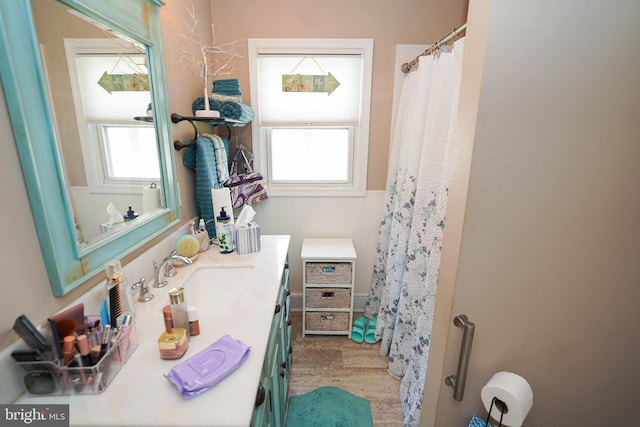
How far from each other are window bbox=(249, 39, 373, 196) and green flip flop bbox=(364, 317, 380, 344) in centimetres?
110

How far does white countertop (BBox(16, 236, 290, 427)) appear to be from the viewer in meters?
0.67

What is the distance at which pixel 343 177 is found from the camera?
2434 mm

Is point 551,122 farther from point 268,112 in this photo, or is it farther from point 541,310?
point 268,112

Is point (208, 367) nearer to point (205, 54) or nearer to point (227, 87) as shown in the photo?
point (227, 87)

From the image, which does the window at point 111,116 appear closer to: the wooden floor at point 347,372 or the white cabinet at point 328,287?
the white cabinet at point 328,287

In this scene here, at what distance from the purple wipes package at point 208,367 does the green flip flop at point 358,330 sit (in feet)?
5.24

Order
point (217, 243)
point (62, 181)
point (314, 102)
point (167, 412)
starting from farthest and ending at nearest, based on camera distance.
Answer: point (314, 102) → point (217, 243) → point (62, 181) → point (167, 412)

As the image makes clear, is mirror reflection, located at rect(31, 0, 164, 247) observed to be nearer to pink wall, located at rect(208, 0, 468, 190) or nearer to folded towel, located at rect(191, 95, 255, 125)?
folded towel, located at rect(191, 95, 255, 125)

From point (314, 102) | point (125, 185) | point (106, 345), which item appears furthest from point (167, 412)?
point (314, 102)

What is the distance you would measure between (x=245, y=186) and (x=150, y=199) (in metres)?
0.87

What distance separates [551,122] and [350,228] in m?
1.84

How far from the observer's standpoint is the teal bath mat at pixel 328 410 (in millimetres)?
1616

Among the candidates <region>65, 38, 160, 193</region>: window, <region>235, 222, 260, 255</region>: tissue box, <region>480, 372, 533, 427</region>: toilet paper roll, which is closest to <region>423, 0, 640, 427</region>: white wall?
<region>480, 372, 533, 427</region>: toilet paper roll

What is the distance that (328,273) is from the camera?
219 centimetres
